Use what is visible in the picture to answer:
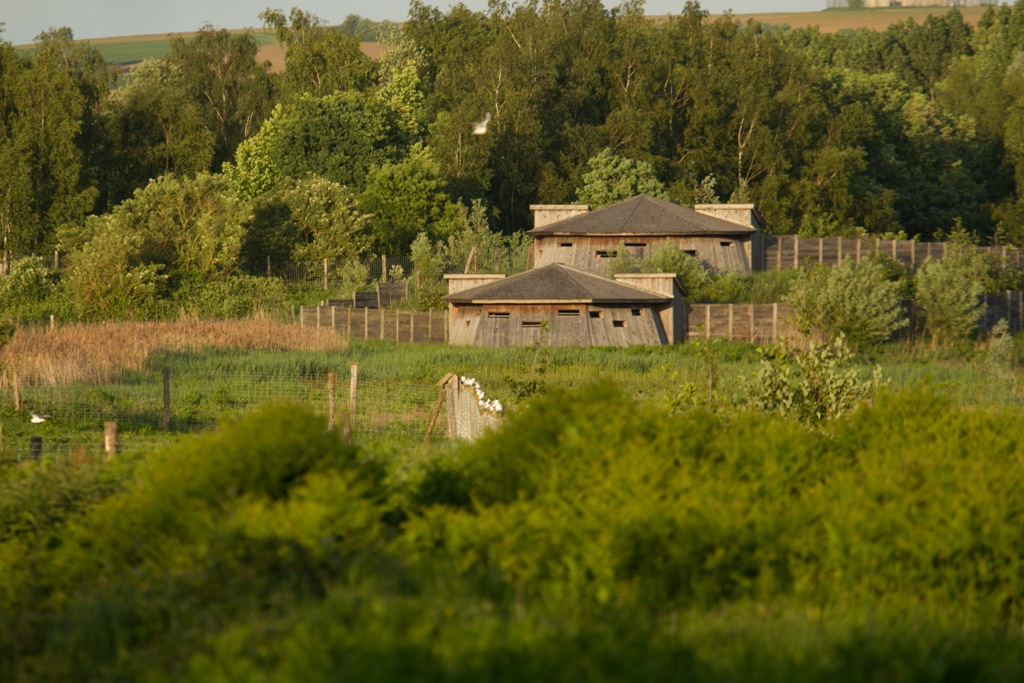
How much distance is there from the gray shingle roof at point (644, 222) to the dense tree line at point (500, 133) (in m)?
10.8

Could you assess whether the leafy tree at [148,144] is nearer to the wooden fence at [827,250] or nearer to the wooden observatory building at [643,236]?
the wooden observatory building at [643,236]

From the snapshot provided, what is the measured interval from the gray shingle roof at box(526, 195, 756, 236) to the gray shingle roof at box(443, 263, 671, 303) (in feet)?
31.7

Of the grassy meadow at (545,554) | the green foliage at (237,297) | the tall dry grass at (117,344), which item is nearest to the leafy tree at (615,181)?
the green foliage at (237,297)

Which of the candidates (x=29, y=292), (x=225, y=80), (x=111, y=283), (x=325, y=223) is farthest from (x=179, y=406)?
(x=225, y=80)

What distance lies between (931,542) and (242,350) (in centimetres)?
3136

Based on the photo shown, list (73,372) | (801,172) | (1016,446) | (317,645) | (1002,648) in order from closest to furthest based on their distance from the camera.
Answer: (317,645) → (1002,648) → (1016,446) → (73,372) → (801,172)

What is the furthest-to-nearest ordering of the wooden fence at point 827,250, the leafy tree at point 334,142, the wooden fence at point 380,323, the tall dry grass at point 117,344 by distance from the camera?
the leafy tree at point 334,142
the wooden fence at point 827,250
the wooden fence at point 380,323
the tall dry grass at point 117,344

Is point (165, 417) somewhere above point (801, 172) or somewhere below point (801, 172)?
below

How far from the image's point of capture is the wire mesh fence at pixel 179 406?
82.6 feet

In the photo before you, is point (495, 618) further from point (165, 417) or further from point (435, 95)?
point (435, 95)

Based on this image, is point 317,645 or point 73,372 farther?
point 73,372

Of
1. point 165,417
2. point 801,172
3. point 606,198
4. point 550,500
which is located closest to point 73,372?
point 165,417

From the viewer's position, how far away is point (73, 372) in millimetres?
32812

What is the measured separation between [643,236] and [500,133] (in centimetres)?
2234
